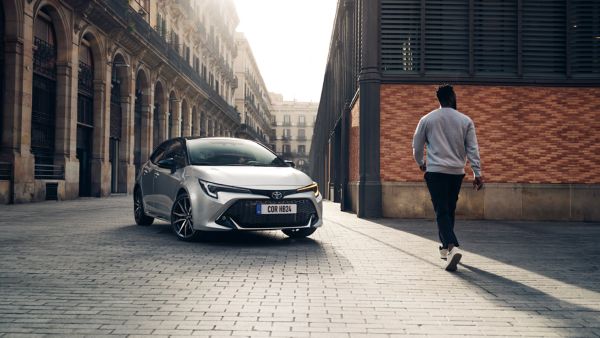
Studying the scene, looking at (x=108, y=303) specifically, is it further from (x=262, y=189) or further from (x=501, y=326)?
(x=262, y=189)

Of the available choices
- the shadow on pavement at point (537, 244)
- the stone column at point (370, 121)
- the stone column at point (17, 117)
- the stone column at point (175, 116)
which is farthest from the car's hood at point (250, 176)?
the stone column at point (175, 116)

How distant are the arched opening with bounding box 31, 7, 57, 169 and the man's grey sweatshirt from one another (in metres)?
14.2

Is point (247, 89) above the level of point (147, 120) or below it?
above

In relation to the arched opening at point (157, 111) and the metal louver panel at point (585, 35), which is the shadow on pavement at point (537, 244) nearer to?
the metal louver panel at point (585, 35)

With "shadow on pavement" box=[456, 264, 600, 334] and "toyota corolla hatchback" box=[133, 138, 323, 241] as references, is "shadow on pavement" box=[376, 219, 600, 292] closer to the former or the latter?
"shadow on pavement" box=[456, 264, 600, 334]

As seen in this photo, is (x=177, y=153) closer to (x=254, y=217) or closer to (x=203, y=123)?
(x=254, y=217)

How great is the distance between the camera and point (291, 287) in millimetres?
4320

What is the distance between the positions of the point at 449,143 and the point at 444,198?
1.82 feet

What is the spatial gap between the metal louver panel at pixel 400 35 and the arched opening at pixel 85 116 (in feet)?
41.8

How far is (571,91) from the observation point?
37.3 ft

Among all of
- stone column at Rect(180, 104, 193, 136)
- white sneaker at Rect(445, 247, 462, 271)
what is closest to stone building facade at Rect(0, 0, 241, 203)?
stone column at Rect(180, 104, 193, 136)

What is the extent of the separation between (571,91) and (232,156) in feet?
24.6

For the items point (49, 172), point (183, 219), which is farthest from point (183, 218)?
point (49, 172)

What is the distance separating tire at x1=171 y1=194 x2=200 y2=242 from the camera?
6934 mm
